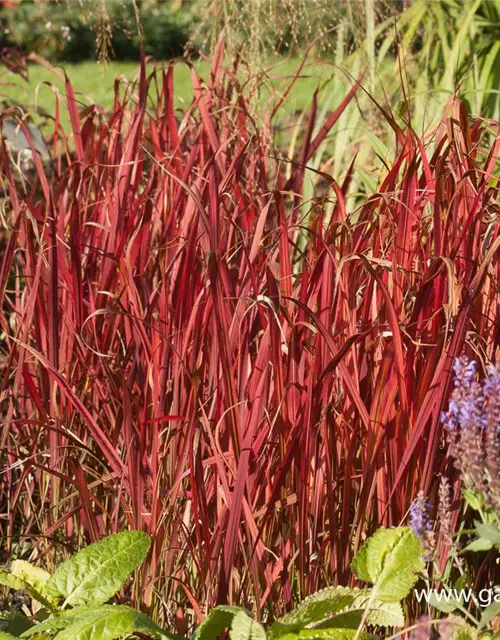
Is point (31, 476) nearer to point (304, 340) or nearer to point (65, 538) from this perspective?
point (65, 538)

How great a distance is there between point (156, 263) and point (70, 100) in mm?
481

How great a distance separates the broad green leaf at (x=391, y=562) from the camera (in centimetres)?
132

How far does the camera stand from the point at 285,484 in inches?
60.6

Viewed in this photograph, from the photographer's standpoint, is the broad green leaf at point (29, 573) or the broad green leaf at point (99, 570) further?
the broad green leaf at point (29, 573)

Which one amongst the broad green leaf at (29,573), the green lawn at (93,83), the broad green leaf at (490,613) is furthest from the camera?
the green lawn at (93,83)

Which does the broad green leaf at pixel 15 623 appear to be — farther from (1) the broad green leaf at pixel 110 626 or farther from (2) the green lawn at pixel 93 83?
(2) the green lawn at pixel 93 83

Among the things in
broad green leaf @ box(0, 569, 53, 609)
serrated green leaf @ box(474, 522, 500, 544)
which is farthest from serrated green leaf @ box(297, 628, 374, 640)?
broad green leaf @ box(0, 569, 53, 609)

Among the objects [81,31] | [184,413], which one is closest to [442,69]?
[184,413]

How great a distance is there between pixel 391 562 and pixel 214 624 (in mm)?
277

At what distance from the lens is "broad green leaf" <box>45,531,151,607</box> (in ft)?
4.61

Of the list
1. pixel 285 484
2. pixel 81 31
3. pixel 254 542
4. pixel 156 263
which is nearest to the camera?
pixel 254 542

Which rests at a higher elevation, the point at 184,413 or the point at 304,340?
the point at 304,340

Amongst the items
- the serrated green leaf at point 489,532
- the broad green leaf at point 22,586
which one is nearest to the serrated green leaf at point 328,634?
the serrated green leaf at point 489,532

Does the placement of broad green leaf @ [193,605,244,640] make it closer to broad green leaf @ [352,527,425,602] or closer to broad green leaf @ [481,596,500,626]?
broad green leaf @ [352,527,425,602]
